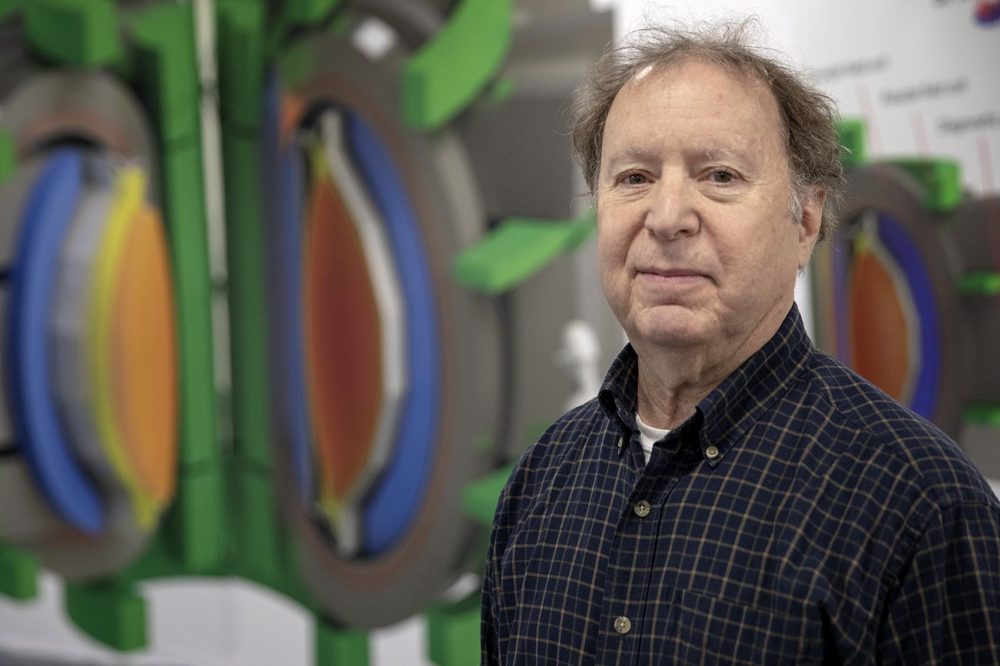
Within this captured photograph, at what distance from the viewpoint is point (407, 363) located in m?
3.24

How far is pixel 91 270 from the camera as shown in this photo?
13.1 feet

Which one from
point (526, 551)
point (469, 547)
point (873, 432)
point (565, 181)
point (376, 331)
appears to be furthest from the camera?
point (376, 331)

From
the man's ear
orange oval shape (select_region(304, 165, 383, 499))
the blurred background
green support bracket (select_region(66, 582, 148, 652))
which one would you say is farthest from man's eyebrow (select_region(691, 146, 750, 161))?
green support bracket (select_region(66, 582, 148, 652))

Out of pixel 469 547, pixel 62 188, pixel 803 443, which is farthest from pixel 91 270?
pixel 803 443

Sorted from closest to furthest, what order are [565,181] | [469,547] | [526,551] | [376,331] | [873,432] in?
1. [873,432]
2. [526,551]
3. [565,181]
4. [469,547]
5. [376,331]

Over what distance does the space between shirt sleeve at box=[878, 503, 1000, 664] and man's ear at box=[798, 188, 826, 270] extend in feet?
1.10

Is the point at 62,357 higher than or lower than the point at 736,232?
lower

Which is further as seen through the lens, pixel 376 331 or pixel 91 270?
pixel 91 270

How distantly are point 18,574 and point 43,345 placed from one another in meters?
0.96

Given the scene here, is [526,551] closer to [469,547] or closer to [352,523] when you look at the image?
[469,547]

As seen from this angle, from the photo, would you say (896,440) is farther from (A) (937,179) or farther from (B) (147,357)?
(B) (147,357)

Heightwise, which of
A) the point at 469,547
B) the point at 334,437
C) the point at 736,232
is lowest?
the point at 469,547

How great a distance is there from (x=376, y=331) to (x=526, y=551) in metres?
2.19

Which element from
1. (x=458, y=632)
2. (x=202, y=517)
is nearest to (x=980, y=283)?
(x=458, y=632)
